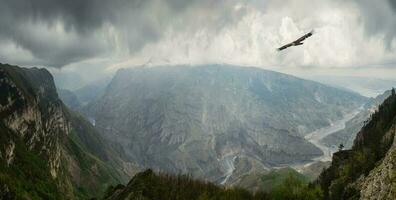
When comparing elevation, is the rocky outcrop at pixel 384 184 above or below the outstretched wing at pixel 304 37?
below

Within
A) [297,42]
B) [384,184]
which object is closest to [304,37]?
[297,42]

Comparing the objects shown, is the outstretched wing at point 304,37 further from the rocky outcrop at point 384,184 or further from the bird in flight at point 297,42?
the rocky outcrop at point 384,184

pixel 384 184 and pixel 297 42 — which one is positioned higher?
pixel 297 42

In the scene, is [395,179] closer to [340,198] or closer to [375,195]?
[375,195]

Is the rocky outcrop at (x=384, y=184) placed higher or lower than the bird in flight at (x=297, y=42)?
lower

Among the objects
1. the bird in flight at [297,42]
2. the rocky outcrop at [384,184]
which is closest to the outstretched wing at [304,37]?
the bird in flight at [297,42]

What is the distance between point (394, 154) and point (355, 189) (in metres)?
39.0

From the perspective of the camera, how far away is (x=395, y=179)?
131 m

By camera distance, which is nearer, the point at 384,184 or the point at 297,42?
the point at 297,42

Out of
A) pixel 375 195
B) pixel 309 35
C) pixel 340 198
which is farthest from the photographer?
pixel 340 198

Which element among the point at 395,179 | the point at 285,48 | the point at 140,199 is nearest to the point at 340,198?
the point at 395,179

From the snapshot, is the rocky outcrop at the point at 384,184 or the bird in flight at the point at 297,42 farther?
the rocky outcrop at the point at 384,184

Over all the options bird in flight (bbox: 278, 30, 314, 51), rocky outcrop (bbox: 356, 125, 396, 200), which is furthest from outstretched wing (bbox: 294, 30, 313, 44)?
rocky outcrop (bbox: 356, 125, 396, 200)

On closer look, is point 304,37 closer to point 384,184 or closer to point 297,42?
point 297,42
